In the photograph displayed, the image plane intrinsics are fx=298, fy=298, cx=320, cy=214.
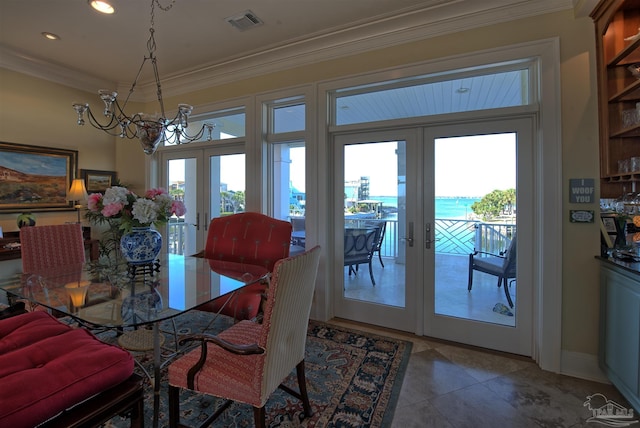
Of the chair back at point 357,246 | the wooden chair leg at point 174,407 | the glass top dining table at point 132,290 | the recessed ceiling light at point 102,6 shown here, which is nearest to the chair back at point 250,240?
the glass top dining table at point 132,290

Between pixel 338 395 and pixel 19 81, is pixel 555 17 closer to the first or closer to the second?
pixel 338 395

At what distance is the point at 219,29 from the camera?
119 inches

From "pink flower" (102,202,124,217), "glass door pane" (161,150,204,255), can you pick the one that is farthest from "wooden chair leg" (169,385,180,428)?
"glass door pane" (161,150,204,255)

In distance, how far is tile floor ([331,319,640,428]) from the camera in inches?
72.8

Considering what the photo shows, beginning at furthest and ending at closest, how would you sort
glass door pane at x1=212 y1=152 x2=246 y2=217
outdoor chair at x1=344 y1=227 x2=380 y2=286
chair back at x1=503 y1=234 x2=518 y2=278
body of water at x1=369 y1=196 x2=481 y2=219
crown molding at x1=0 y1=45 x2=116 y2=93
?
glass door pane at x1=212 y1=152 x2=246 y2=217 < crown molding at x1=0 y1=45 x2=116 y2=93 < outdoor chair at x1=344 y1=227 x2=380 y2=286 < body of water at x1=369 y1=196 x2=481 y2=219 < chair back at x1=503 y1=234 x2=518 y2=278

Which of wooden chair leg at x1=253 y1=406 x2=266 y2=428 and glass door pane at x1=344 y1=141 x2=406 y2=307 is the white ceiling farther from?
wooden chair leg at x1=253 y1=406 x2=266 y2=428

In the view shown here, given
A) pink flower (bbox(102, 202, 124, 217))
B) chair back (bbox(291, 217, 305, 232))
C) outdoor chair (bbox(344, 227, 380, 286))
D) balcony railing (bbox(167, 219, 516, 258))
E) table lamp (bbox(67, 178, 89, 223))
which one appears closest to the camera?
pink flower (bbox(102, 202, 124, 217))

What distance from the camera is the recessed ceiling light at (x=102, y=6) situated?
259cm

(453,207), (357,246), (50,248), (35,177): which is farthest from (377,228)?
(35,177)

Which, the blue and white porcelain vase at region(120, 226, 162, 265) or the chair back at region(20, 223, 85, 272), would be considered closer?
the blue and white porcelain vase at region(120, 226, 162, 265)

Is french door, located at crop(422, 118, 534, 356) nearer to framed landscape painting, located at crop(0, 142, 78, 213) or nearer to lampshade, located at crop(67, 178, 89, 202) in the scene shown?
lampshade, located at crop(67, 178, 89, 202)

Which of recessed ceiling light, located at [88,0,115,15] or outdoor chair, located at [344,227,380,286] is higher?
recessed ceiling light, located at [88,0,115,15]

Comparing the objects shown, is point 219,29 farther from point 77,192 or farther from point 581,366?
point 581,366

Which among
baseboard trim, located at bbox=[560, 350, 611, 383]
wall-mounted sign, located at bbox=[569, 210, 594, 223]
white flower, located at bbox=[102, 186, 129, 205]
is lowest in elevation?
baseboard trim, located at bbox=[560, 350, 611, 383]
